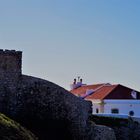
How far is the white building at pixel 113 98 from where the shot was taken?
62875 millimetres

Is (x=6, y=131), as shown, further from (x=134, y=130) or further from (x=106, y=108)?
(x=106, y=108)

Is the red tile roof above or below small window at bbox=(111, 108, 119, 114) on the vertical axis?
above

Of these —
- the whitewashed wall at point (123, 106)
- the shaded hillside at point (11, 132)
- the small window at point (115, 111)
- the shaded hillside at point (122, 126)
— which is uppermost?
the whitewashed wall at point (123, 106)

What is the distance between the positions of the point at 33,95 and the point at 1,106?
1.74 metres

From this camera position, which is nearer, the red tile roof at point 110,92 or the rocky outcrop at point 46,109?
the rocky outcrop at point 46,109

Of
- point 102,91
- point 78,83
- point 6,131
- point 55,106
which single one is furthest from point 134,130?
point 78,83

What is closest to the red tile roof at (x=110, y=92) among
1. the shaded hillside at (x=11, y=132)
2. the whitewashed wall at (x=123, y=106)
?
the whitewashed wall at (x=123, y=106)

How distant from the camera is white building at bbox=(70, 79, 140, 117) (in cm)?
6288

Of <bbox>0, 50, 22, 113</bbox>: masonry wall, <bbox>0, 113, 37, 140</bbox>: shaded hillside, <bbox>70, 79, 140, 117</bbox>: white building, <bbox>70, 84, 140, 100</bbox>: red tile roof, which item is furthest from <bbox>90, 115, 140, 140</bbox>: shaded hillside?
<bbox>70, 84, 140, 100</bbox>: red tile roof

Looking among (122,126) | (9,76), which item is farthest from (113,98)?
(9,76)

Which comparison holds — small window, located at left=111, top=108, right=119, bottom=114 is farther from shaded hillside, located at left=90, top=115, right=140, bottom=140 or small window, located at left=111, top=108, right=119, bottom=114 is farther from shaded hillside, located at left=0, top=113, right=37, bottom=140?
shaded hillside, located at left=0, top=113, right=37, bottom=140

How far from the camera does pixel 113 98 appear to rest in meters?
65.4

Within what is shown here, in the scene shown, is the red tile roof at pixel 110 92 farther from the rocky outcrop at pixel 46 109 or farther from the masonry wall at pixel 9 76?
the masonry wall at pixel 9 76

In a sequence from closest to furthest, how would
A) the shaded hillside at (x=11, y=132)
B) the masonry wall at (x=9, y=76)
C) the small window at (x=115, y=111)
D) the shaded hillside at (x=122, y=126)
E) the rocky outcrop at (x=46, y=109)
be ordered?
the shaded hillside at (x=11, y=132), the masonry wall at (x=9, y=76), the rocky outcrop at (x=46, y=109), the shaded hillside at (x=122, y=126), the small window at (x=115, y=111)
